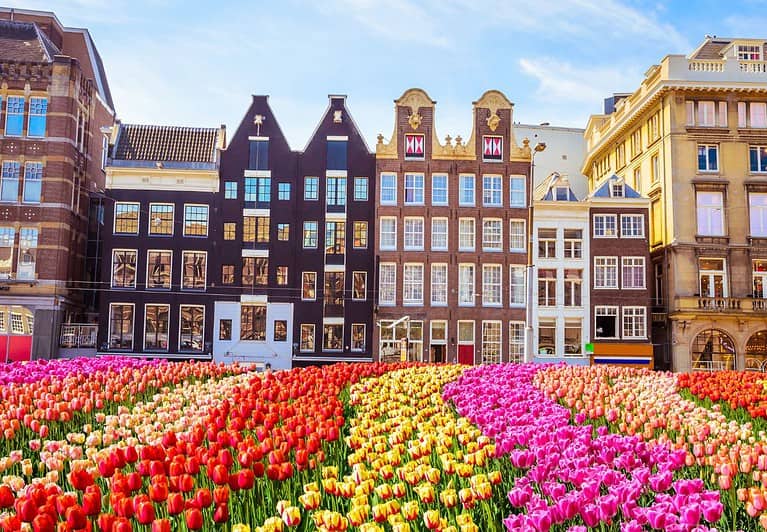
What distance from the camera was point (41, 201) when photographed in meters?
45.5

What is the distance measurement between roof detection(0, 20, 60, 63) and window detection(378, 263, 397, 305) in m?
24.7

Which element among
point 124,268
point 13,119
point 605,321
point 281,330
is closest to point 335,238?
point 281,330

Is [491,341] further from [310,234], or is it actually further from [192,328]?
[192,328]

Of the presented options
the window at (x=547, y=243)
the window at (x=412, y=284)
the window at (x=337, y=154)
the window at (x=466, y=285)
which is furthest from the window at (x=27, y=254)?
the window at (x=547, y=243)

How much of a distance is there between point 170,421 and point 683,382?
11.1 m

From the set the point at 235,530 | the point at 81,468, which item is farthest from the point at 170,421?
the point at 235,530

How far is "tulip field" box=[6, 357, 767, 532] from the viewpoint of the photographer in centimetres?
523

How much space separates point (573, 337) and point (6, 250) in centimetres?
3512

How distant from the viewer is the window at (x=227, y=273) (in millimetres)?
46719

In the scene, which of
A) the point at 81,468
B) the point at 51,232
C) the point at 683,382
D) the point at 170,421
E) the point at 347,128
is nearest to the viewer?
the point at 81,468

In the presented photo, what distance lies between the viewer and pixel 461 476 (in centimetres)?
677

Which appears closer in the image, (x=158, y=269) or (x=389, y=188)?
(x=158, y=269)

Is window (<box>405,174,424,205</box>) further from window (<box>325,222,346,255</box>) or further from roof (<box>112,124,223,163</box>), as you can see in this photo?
roof (<box>112,124,223,163</box>)

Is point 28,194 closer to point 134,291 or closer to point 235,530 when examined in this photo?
point 134,291
